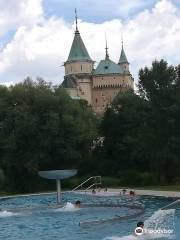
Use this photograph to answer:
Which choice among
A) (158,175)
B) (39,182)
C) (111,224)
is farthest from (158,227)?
(39,182)

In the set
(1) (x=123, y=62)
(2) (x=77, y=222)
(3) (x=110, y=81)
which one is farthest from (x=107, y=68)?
(2) (x=77, y=222)

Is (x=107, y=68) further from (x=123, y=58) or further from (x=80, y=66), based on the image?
(x=123, y=58)

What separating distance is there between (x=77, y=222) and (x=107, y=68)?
98115 millimetres

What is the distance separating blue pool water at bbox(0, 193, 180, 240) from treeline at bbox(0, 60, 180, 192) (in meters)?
11.2

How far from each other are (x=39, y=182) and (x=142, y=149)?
42.0ft

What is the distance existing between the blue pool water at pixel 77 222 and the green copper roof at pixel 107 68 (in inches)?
3364

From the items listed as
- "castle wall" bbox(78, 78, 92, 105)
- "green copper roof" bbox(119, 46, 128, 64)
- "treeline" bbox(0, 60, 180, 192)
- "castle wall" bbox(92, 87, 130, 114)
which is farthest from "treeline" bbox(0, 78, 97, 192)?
"green copper roof" bbox(119, 46, 128, 64)

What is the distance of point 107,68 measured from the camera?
124 metres

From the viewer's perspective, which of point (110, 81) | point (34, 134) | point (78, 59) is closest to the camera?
point (34, 134)

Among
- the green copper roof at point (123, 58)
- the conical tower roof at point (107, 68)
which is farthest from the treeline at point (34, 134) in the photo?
the green copper roof at point (123, 58)

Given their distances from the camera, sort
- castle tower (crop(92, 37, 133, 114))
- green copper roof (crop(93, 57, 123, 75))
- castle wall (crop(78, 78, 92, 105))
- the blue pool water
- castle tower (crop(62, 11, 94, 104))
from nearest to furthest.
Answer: the blue pool water
castle wall (crop(78, 78, 92, 105))
castle tower (crop(62, 11, 94, 104))
castle tower (crop(92, 37, 133, 114))
green copper roof (crop(93, 57, 123, 75))

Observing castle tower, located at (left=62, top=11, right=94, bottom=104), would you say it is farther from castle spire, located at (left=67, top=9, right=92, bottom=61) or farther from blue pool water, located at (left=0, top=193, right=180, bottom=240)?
blue pool water, located at (left=0, top=193, right=180, bottom=240)

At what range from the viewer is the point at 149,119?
161ft

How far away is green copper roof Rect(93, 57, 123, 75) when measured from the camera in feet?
404
